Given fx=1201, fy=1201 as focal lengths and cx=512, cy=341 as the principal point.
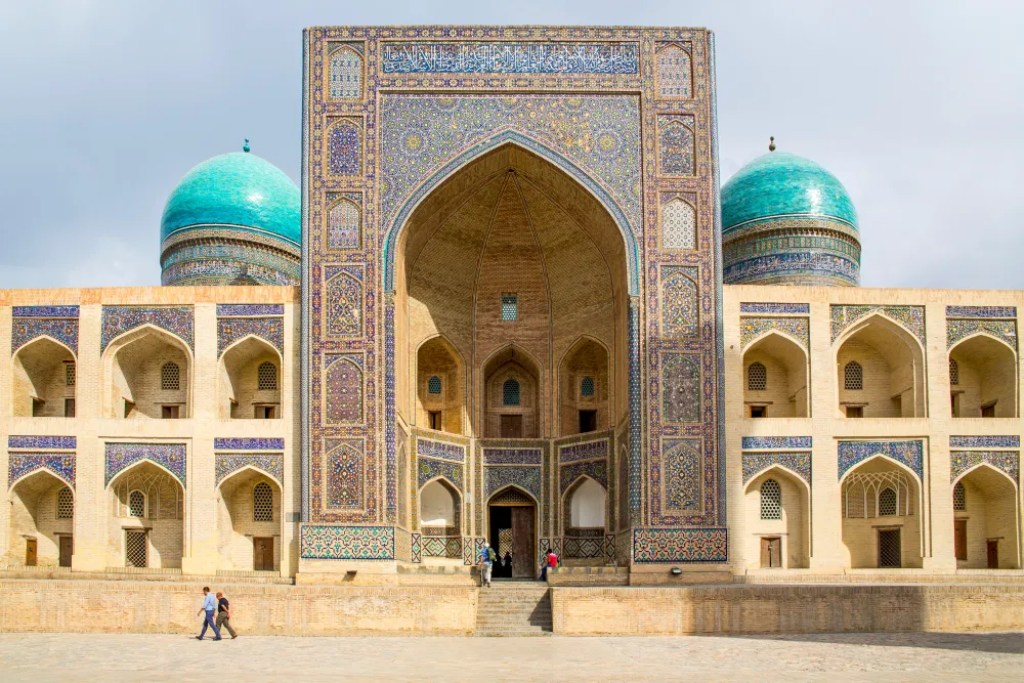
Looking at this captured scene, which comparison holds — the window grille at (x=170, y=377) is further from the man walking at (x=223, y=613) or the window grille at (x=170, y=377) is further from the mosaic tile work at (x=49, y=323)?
the man walking at (x=223, y=613)

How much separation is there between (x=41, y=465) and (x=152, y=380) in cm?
187

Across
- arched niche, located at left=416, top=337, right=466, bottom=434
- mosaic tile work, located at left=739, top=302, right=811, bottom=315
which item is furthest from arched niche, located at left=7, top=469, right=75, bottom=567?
mosaic tile work, located at left=739, top=302, right=811, bottom=315

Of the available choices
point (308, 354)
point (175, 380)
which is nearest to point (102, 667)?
point (308, 354)

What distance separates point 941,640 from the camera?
441 inches

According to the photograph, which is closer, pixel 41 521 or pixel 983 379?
pixel 41 521

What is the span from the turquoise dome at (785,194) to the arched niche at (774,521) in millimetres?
5178

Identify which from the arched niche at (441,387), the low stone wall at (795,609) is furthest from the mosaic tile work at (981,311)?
the arched niche at (441,387)

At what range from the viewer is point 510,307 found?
57.0ft

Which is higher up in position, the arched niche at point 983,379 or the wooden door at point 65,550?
the arched niche at point 983,379

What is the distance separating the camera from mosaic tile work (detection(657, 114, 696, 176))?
15273 mm

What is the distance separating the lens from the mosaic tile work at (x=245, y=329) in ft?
50.1

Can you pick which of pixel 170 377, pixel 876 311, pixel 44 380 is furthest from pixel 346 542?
pixel 876 311

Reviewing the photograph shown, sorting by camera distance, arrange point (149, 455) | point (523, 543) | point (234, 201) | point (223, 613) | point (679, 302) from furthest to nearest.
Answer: point (234, 201), point (523, 543), point (149, 455), point (679, 302), point (223, 613)

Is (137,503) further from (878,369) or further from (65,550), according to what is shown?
(878,369)
